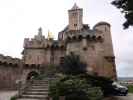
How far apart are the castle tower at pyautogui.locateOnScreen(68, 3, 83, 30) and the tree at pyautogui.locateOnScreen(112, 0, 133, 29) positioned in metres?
28.4

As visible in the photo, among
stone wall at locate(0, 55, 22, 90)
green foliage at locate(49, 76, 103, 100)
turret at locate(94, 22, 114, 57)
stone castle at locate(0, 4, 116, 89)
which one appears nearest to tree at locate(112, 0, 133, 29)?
green foliage at locate(49, 76, 103, 100)

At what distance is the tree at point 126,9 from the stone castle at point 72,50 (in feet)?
70.9

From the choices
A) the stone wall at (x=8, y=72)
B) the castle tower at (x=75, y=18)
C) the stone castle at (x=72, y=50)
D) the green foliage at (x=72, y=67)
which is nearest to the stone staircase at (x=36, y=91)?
the green foliage at (x=72, y=67)

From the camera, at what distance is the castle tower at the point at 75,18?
4288 cm

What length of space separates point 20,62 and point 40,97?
84.0 feet

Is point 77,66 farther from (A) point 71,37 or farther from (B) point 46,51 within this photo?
(B) point 46,51

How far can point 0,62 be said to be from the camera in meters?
37.6

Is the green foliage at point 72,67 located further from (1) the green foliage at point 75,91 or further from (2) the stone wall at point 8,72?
(2) the stone wall at point 8,72

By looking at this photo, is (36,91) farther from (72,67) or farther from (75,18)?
(75,18)

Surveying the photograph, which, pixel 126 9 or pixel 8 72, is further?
pixel 8 72

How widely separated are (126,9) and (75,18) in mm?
30250

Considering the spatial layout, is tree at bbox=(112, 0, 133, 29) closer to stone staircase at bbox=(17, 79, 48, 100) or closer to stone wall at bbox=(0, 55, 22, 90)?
stone staircase at bbox=(17, 79, 48, 100)

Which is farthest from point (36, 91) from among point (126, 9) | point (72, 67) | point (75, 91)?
point (72, 67)

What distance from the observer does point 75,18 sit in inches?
1710
